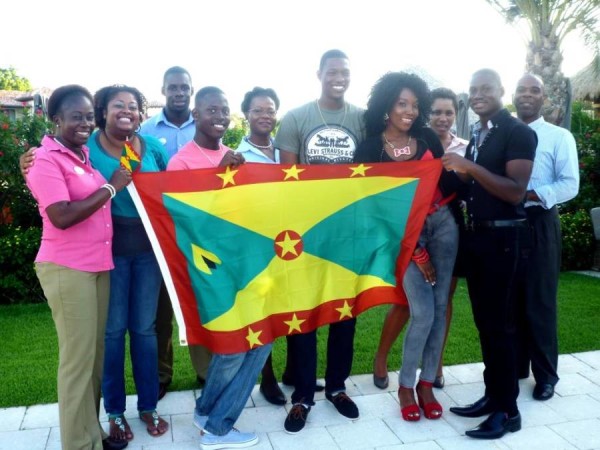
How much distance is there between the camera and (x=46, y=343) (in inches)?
226

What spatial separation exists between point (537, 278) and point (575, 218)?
481 centimetres

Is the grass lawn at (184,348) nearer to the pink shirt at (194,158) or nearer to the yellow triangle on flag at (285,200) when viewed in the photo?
the yellow triangle on flag at (285,200)

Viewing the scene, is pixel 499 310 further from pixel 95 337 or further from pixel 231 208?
→ pixel 95 337

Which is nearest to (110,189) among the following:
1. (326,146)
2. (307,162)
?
(307,162)

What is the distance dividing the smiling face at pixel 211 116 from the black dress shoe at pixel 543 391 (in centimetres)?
285

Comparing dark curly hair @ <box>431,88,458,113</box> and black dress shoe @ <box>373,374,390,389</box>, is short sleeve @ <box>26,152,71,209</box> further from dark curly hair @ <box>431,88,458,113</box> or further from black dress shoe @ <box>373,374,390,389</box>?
dark curly hair @ <box>431,88,458,113</box>

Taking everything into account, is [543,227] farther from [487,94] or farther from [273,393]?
[273,393]

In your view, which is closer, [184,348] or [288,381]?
[288,381]

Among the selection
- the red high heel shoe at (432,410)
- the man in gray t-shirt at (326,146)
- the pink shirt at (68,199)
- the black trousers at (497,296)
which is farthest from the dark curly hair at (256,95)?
the red high heel shoe at (432,410)

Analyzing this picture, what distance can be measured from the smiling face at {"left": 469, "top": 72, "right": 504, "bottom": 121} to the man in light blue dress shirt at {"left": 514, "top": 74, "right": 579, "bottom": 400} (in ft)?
Result: 2.30

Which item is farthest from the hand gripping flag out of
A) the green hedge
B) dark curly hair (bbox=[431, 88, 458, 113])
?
the green hedge

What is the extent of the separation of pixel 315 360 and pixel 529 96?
240cm

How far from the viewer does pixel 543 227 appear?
427 cm

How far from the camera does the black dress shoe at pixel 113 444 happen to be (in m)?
3.71
